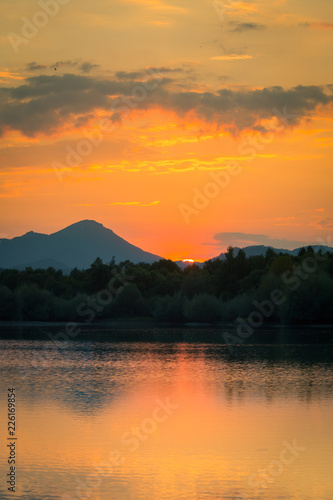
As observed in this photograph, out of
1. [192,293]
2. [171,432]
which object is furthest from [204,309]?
[171,432]

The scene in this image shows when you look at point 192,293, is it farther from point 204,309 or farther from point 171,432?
point 171,432

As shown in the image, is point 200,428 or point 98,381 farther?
point 98,381

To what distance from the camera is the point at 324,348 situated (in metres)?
49.8

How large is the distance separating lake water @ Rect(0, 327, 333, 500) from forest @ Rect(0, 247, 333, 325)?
43.1 m

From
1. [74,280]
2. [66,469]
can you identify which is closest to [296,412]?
[66,469]

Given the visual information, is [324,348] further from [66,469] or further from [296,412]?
[66,469]

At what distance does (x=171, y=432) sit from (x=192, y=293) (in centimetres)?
8432

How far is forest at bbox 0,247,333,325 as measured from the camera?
79.4m

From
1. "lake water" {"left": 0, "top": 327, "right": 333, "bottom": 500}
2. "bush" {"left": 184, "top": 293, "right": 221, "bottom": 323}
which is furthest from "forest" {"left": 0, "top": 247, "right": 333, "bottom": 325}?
"lake water" {"left": 0, "top": 327, "right": 333, "bottom": 500}

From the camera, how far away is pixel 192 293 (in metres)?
103

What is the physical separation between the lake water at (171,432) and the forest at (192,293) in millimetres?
43051

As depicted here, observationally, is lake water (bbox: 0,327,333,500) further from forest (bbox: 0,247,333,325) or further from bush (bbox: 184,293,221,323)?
bush (bbox: 184,293,221,323)

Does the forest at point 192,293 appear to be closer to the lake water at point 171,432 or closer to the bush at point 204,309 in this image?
the bush at point 204,309

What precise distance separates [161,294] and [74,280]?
18.7 m
